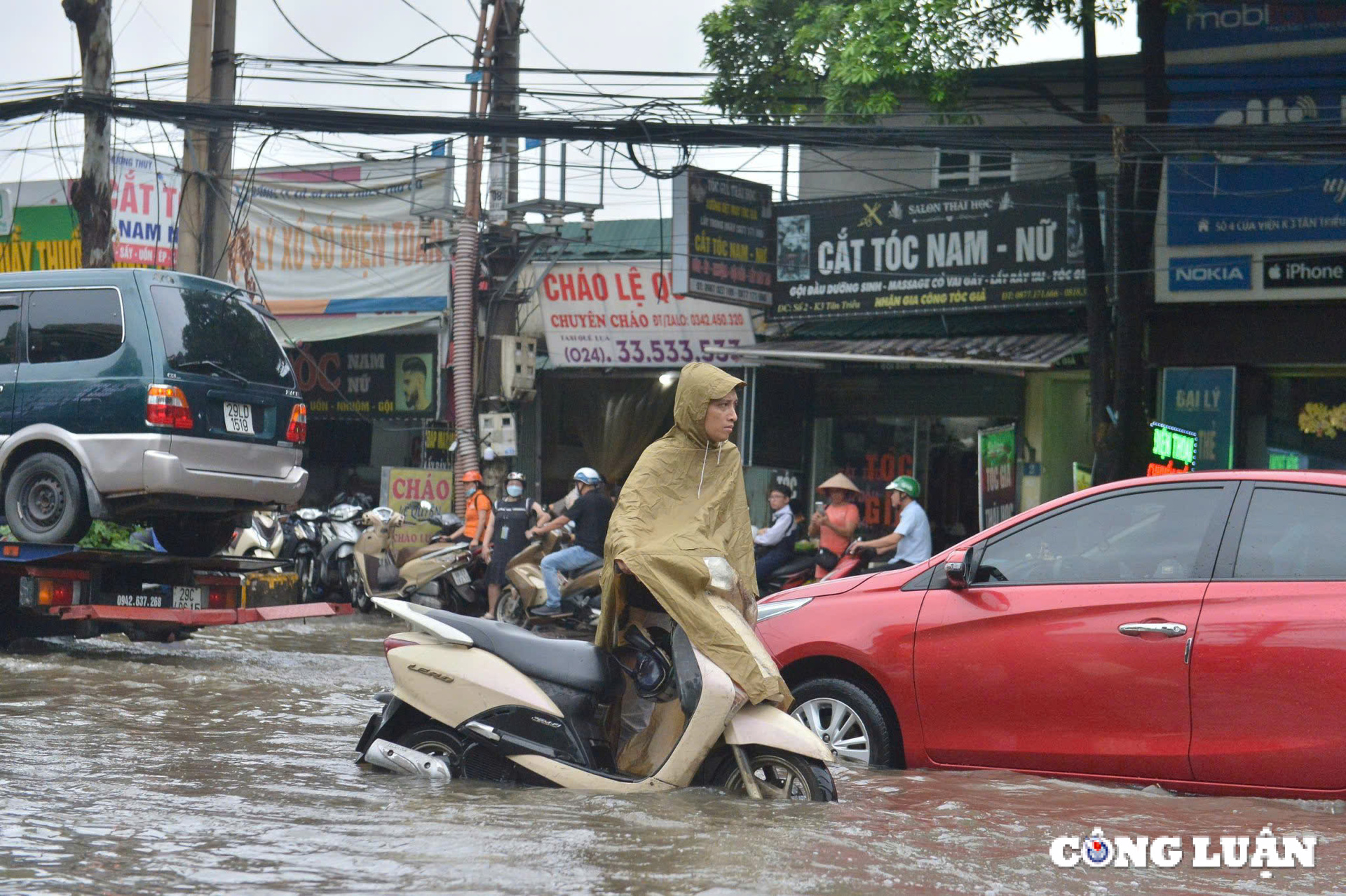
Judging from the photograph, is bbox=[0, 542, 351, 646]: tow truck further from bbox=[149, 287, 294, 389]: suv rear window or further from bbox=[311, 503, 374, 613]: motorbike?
bbox=[311, 503, 374, 613]: motorbike

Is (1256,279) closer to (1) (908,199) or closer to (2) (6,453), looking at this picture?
(1) (908,199)

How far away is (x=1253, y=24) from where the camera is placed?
15141mm

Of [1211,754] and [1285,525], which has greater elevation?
[1285,525]

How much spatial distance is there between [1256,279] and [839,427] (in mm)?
5424

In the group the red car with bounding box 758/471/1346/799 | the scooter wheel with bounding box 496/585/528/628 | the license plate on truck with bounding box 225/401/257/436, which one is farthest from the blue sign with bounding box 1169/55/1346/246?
the red car with bounding box 758/471/1346/799

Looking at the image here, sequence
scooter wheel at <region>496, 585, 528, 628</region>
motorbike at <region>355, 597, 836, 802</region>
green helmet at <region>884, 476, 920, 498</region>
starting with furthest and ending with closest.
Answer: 1. scooter wheel at <region>496, 585, 528, 628</region>
2. green helmet at <region>884, 476, 920, 498</region>
3. motorbike at <region>355, 597, 836, 802</region>

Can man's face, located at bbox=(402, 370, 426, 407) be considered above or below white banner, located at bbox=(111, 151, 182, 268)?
below

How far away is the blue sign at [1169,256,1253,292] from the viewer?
1495 centimetres

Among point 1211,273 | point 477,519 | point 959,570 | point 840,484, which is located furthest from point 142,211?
point 959,570

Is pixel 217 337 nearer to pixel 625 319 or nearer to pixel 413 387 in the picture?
pixel 625 319

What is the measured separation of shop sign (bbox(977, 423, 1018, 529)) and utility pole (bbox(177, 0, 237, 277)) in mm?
7992

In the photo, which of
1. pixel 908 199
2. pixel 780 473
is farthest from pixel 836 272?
pixel 780 473

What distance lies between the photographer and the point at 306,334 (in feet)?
70.8

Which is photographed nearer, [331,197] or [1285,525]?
[1285,525]
